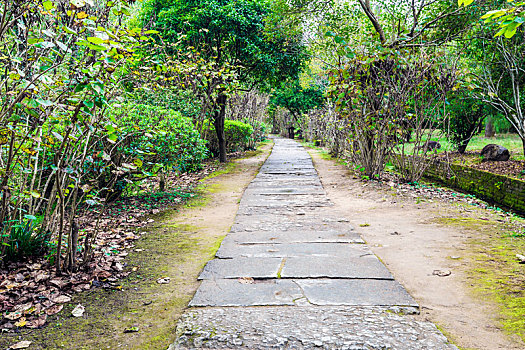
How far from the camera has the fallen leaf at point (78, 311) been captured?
2.46 meters

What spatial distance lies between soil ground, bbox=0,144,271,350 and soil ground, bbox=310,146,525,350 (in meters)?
1.72

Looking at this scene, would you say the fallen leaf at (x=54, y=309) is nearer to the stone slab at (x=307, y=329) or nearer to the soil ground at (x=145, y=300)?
the soil ground at (x=145, y=300)

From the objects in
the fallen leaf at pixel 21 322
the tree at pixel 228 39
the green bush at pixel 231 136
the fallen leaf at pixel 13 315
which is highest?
the tree at pixel 228 39

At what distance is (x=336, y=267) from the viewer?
320 cm

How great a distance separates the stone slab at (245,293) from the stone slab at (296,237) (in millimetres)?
1108

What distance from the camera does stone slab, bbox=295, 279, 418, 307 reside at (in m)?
2.55

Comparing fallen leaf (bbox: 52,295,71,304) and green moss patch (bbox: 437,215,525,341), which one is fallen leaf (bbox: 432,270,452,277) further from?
fallen leaf (bbox: 52,295,71,304)

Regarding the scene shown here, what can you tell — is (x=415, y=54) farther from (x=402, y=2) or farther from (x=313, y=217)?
(x=313, y=217)

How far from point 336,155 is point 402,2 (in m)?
6.79

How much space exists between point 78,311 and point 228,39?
9782 millimetres

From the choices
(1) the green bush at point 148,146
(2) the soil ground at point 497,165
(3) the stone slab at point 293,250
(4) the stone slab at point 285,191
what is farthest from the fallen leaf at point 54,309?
(2) the soil ground at point 497,165

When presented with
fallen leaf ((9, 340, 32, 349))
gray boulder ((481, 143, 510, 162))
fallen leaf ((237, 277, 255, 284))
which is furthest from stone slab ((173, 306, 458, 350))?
gray boulder ((481, 143, 510, 162))

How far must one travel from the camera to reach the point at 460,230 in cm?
447

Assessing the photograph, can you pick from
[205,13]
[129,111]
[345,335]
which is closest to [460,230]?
[345,335]
